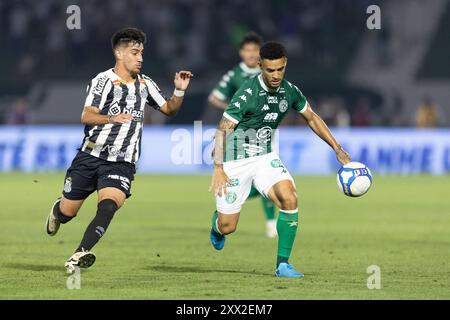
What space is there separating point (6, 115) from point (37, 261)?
2106 centimetres

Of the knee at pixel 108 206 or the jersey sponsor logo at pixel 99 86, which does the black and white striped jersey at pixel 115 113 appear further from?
the knee at pixel 108 206

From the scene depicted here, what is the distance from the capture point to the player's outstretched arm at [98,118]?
8875 millimetres

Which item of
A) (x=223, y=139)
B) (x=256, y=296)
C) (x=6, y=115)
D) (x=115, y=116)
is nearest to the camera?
(x=256, y=296)

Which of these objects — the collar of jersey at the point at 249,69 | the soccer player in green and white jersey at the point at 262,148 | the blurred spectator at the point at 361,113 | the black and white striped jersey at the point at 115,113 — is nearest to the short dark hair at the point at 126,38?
the black and white striped jersey at the point at 115,113

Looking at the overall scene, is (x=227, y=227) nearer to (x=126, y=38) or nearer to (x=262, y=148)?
(x=262, y=148)

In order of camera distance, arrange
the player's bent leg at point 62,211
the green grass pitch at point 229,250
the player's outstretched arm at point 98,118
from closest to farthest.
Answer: the green grass pitch at point 229,250
the player's outstretched arm at point 98,118
the player's bent leg at point 62,211

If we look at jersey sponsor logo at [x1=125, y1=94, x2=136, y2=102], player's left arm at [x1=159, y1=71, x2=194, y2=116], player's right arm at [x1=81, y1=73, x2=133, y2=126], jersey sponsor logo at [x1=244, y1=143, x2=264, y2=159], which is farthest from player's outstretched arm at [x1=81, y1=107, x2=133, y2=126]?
jersey sponsor logo at [x1=244, y1=143, x2=264, y2=159]

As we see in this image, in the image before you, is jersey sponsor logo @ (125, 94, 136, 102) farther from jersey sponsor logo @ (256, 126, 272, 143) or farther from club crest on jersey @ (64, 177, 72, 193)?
jersey sponsor logo @ (256, 126, 272, 143)

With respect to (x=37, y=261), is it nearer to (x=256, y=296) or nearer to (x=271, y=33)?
(x=256, y=296)

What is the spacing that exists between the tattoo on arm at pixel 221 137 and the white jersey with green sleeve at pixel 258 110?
46mm

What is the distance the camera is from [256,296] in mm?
8039

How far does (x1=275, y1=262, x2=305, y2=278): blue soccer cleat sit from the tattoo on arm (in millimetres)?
1074

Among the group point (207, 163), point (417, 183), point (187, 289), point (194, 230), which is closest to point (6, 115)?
point (207, 163)

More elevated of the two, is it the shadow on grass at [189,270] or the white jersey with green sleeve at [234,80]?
the white jersey with green sleeve at [234,80]
